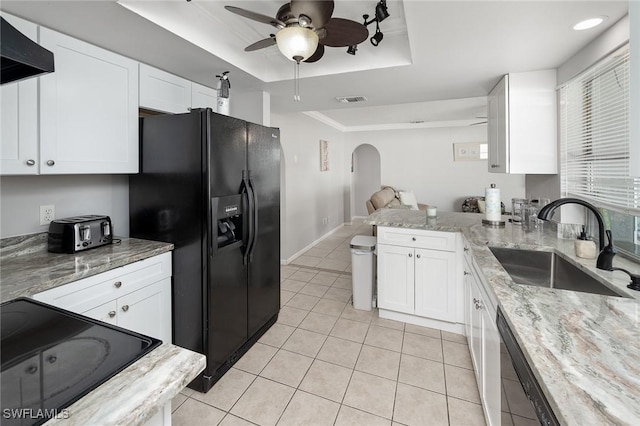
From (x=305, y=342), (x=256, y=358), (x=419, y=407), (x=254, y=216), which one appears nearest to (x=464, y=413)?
(x=419, y=407)

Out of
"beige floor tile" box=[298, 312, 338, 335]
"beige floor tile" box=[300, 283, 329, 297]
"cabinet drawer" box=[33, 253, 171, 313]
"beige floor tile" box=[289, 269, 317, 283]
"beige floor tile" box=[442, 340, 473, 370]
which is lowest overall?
"beige floor tile" box=[442, 340, 473, 370]

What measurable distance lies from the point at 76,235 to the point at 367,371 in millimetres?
2100

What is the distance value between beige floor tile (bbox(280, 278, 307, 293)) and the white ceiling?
228 cm

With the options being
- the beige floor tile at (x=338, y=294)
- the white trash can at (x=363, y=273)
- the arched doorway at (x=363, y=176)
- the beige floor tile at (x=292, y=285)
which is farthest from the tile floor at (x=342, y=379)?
the arched doorway at (x=363, y=176)

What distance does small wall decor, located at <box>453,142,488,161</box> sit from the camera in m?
6.85

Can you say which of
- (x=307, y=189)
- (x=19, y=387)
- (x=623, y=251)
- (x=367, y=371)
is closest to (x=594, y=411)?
(x=19, y=387)

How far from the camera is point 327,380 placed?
78.7 inches

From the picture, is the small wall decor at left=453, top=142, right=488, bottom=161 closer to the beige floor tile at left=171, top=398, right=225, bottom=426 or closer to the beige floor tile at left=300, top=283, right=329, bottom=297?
the beige floor tile at left=300, top=283, right=329, bottom=297

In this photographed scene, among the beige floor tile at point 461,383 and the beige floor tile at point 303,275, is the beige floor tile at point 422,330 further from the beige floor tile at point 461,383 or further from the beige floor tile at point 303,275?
the beige floor tile at point 303,275

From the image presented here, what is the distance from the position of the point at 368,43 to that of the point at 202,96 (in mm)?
1550

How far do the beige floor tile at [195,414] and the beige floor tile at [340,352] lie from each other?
2.67 ft

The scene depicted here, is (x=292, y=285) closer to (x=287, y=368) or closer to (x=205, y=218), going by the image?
(x=287, y=368)

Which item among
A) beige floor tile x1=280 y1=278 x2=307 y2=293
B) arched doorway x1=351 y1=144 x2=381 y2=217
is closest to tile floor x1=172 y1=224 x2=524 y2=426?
beige floor tile x1=280 y1=278 x2=307 y2=293

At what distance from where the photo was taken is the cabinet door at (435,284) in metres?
2.51
